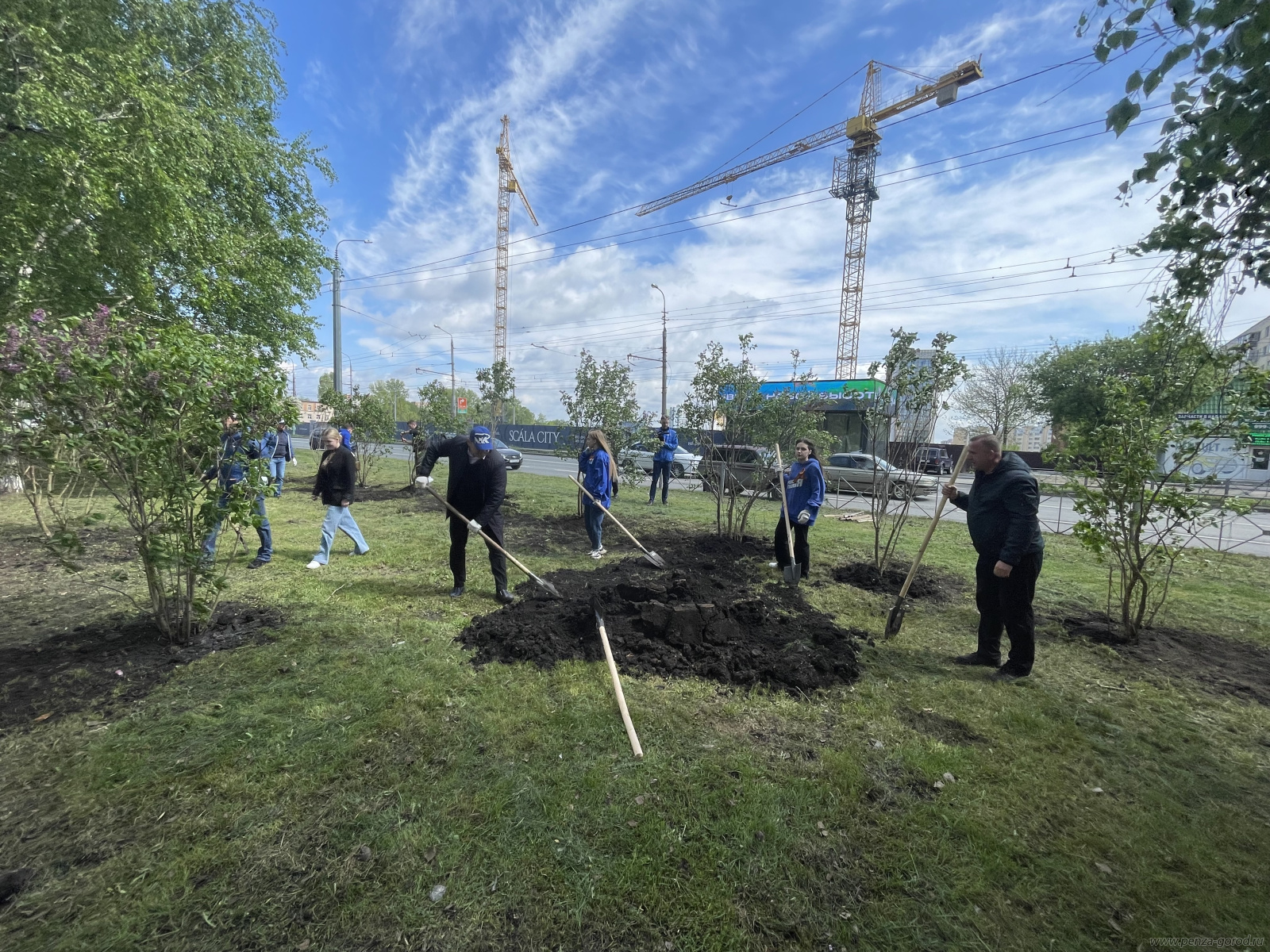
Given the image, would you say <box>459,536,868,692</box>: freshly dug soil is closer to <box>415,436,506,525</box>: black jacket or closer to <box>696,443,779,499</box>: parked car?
<box>415,436,506,525</box>: black jacket

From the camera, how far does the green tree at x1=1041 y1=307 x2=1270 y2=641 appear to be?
4316 millimetres

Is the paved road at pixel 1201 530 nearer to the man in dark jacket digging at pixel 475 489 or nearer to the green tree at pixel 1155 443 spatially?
the green tree at pixel 1155 443

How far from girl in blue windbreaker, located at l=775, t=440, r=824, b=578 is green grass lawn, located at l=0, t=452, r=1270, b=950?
238cm

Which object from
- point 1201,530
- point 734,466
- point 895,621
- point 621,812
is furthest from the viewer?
point 1201,530

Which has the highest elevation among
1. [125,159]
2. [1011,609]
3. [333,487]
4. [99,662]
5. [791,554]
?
[125,159]

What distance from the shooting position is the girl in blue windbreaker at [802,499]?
6148 mm

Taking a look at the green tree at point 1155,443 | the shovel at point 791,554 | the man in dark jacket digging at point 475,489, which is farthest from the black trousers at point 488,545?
the green tree at point 1155,443

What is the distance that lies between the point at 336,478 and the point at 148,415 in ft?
9.50

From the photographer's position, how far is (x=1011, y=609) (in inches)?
156

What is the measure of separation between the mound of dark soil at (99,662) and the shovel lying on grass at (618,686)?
2.68 m

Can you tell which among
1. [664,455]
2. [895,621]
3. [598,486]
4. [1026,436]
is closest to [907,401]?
[895,621]

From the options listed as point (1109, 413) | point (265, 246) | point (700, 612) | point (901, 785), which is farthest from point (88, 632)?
point (265, 246)

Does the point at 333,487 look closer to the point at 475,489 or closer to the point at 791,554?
the point at 475,489

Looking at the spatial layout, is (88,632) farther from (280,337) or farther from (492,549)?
(280,337)
